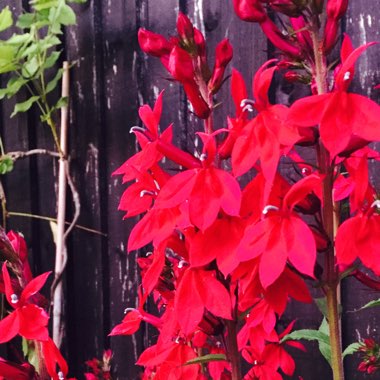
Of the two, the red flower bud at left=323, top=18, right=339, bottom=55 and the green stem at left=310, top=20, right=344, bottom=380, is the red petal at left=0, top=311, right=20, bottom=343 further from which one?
the red flower bud at left=323, top=18, right=339, bottom=55

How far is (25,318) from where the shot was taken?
0.71 meters

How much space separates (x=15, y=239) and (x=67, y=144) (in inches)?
43.8

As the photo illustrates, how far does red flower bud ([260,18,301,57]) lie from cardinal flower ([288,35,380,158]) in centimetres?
14

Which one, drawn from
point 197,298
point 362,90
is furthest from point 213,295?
point 362,90

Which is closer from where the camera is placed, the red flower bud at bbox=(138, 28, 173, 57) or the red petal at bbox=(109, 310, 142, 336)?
the red flower bud at bbox=(138, 28, 173, 57)

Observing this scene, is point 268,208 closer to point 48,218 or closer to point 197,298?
point 197,298

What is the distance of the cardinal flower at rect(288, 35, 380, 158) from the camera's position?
50 cm

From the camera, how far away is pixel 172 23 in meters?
1.58

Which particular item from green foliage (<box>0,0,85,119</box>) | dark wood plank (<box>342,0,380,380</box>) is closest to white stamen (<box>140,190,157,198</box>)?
dark wood plank (<box>342,0,380,380</box>)

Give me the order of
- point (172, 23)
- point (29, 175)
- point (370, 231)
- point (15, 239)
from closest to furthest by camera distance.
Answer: point (370, 231)
point (15, 239)
point (172, 23)
point (29, 175)

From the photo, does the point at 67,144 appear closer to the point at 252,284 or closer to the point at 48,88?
the point at 48,88

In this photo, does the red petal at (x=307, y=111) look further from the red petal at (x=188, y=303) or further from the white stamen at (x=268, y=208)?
the red petal at (x=188, y=303)

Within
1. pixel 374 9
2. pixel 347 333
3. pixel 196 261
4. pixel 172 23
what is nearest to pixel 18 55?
pixel 172 23

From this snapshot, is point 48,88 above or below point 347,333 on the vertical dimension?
above
